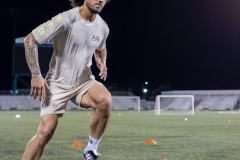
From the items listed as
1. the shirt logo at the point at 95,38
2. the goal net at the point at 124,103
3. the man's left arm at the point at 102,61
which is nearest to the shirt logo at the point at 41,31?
the shirt logo at the point at 95,38

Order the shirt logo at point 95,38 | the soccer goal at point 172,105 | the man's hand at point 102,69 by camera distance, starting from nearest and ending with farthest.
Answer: the shirt logo at point 95,38, the man's hand at point 102,69, the soccer goal at point 172,105

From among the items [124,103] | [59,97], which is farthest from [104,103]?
[124,103]

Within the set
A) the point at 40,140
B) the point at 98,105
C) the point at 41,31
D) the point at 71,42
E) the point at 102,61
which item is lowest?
the point at 40,140

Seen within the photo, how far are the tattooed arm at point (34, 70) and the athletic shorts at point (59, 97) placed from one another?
0.87 ft

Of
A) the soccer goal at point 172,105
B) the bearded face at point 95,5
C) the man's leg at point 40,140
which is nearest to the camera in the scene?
the man's leg at point 40,140

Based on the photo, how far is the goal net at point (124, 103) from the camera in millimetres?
55544

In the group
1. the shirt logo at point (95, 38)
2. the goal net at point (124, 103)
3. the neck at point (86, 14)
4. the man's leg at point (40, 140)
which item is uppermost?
the neck at point (86, 14)

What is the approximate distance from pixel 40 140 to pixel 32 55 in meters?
0.93

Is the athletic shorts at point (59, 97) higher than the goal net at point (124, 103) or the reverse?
higher

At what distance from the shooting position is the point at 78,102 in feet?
20.1

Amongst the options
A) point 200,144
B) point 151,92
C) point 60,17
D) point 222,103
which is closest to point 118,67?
point 151,92

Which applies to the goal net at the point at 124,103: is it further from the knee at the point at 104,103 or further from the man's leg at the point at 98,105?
the knee at the point at 104,103

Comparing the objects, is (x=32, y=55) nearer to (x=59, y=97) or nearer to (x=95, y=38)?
(x=59, y=97)

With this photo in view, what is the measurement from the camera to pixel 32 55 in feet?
18.2
